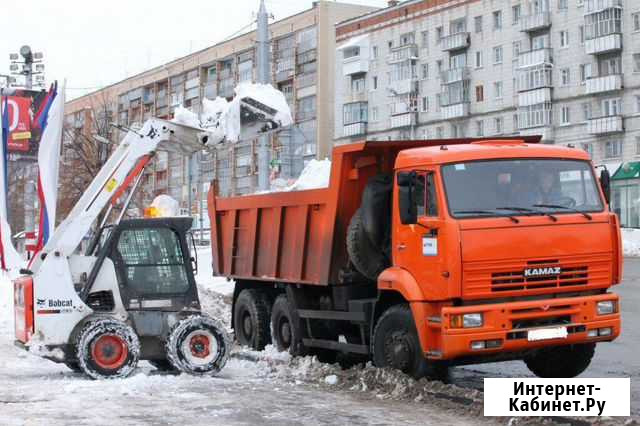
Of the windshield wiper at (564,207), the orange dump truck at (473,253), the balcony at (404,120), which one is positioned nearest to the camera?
the orange dump truck at (473,253)

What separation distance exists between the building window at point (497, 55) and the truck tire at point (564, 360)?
50830mm

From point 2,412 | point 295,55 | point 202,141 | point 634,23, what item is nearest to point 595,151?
point 634,23

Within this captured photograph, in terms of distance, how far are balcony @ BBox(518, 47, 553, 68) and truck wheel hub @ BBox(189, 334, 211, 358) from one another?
1863 inches

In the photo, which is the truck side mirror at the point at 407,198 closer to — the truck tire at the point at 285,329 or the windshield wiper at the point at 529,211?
the windshield wiper at the point at 529,211

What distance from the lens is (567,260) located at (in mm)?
11125

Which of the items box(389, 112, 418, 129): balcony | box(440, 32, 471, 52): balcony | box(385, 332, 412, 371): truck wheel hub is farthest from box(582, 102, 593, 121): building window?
box(385, 332, 412, 371): truck wheel hub

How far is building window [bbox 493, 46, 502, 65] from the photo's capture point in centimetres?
6194

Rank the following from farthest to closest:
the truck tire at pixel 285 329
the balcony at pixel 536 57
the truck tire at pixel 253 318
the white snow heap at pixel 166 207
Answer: the balcony at pixel 536 57
the truck tire at pixel 253 318
the truck tire at pixel 285 329
the white snow heap at pixel 166 207

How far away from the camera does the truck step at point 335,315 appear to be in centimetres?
1288

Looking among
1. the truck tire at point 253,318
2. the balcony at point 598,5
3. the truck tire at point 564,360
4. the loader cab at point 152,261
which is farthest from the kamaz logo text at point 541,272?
the balcony at point 598,5

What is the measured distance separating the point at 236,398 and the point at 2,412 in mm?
2366

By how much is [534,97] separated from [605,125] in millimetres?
5297

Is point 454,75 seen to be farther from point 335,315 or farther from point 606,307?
point 606,307

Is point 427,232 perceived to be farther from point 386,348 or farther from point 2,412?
point 2,412
